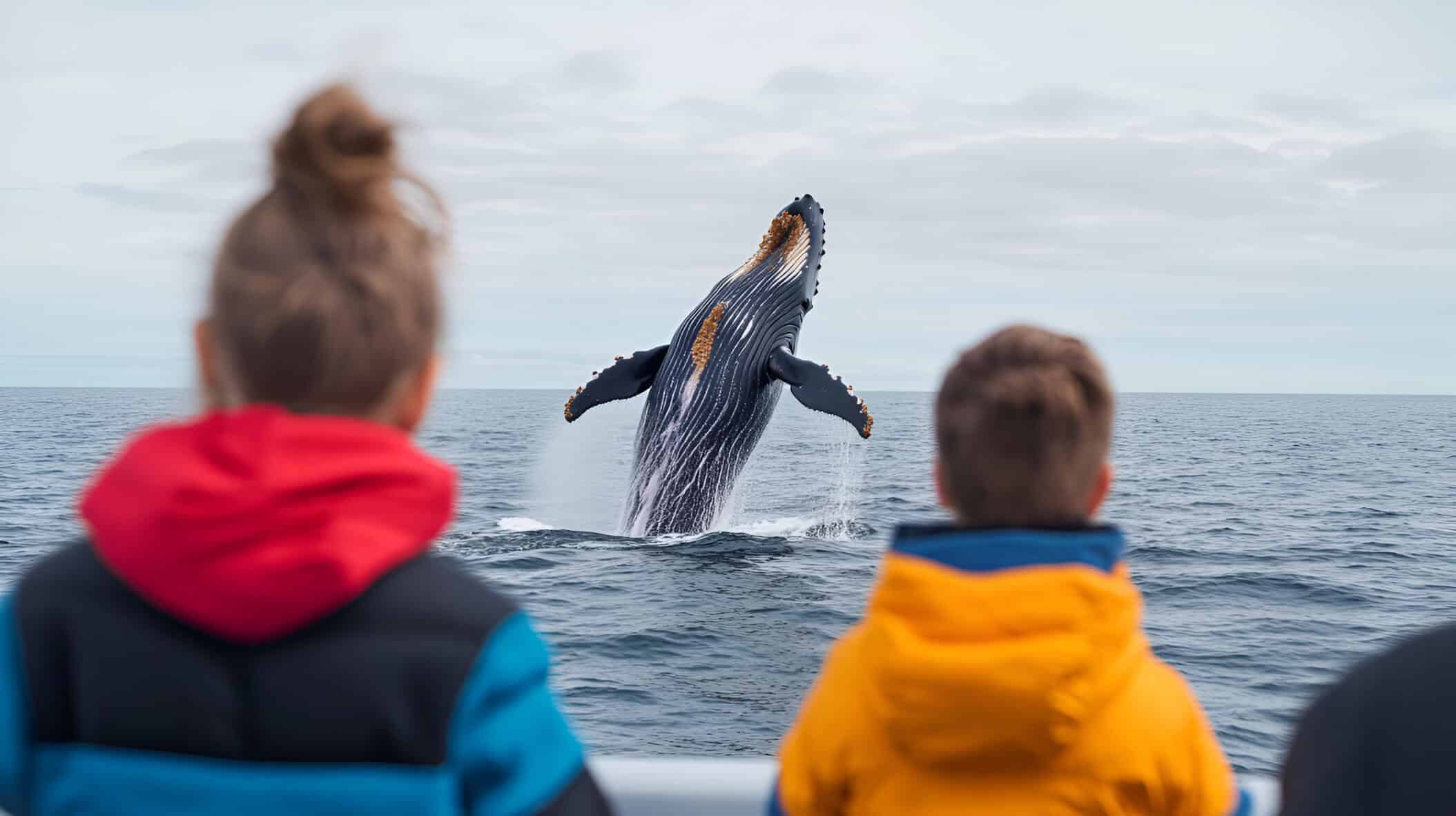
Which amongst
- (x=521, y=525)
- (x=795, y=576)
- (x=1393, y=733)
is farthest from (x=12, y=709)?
(x=521, y=525)

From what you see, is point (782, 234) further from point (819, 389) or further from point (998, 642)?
point (998, 642)

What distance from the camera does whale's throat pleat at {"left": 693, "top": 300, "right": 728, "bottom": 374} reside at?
12852 mm

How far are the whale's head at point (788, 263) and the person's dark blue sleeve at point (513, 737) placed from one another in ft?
37.4

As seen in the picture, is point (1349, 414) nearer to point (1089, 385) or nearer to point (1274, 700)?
point (1274, 700)

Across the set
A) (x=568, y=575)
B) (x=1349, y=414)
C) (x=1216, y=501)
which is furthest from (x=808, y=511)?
(x=1349, y=414)

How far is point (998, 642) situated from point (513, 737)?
791 millimetres

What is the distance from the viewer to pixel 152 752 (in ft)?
5.77

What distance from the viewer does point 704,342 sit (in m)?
12.9

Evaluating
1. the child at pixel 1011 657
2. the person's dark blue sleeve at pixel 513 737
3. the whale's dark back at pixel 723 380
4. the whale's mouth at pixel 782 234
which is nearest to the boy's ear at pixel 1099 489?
the child at pixel 1011 657

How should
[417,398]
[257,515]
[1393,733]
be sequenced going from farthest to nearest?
1. [417,398]
2. [257,515]
3. [1393,733]

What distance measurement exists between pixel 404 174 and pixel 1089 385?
1235 mm

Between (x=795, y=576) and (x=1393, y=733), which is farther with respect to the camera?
(x=795, y=576)

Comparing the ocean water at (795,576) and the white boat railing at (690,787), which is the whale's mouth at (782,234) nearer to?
the ocean water at (795,576)

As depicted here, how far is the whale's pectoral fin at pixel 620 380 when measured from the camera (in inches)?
521
